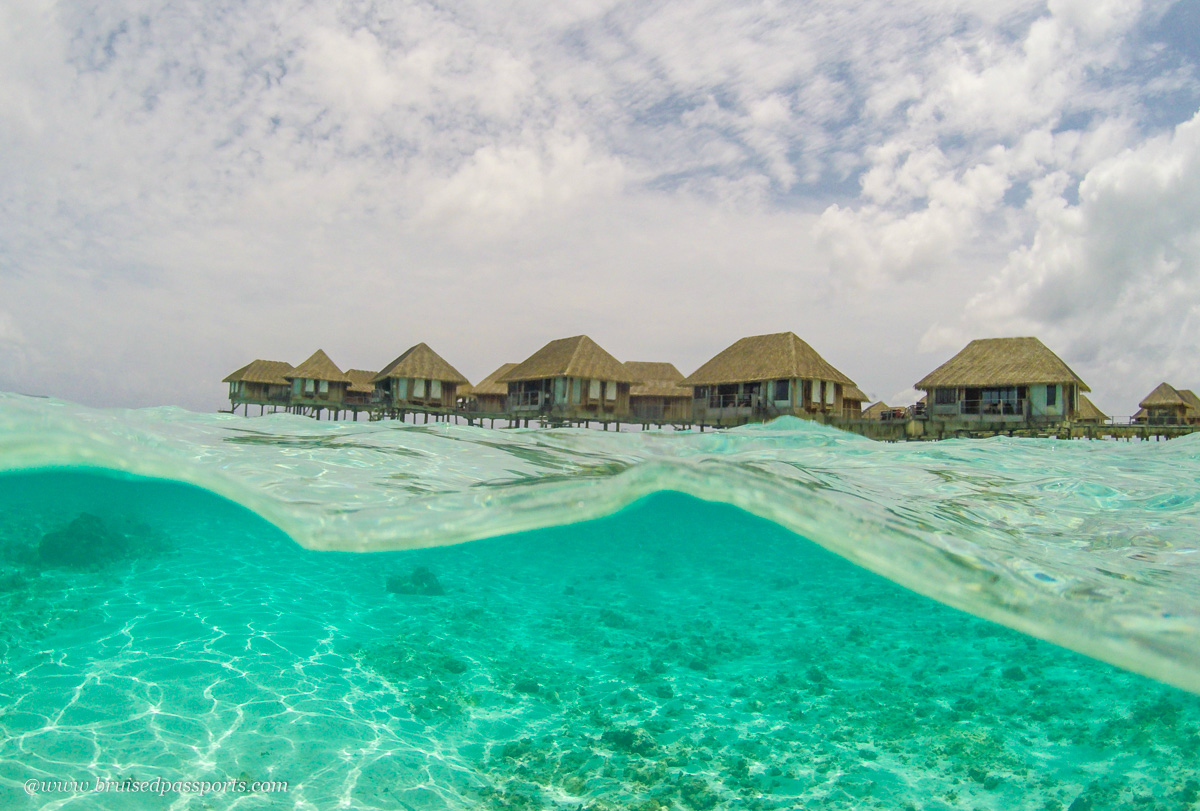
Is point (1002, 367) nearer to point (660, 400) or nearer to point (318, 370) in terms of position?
point (660, 400)

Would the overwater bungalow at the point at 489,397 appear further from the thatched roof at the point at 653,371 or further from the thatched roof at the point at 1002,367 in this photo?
the thatched roof at the point at 1002,367

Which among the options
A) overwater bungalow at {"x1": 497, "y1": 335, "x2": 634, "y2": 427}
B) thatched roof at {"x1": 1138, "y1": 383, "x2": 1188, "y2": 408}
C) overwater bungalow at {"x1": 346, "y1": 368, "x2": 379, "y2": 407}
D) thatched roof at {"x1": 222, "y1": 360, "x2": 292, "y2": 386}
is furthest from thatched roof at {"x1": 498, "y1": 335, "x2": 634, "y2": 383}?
thatched roof at {"x1": 1138, "y1": 383, "x2": 1188, "y2": 408}

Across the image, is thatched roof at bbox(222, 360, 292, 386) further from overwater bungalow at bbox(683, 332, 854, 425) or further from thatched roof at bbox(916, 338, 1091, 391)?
thatched roof at bbox(916, 338, 1091, 391)

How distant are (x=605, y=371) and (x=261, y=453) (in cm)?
2651

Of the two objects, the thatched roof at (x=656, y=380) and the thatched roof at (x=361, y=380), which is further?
the thatched roof at (x=361, y=380)

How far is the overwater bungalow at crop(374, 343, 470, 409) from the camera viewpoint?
39719 millimetres

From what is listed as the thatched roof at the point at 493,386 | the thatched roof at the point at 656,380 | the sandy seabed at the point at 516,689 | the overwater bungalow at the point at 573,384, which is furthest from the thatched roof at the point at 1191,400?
the sandy seabed at the point at 516,689

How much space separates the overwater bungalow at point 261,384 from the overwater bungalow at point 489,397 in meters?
13.7

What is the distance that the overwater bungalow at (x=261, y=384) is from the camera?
148 ft

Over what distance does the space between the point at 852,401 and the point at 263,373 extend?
4086 centimetres

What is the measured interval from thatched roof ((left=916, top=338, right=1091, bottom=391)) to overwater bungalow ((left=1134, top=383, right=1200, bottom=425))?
78.1 ft

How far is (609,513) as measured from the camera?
30.2 feet

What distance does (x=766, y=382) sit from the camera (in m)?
A: 31.9

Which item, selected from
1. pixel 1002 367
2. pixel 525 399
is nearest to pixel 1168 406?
pixel 1002 367
